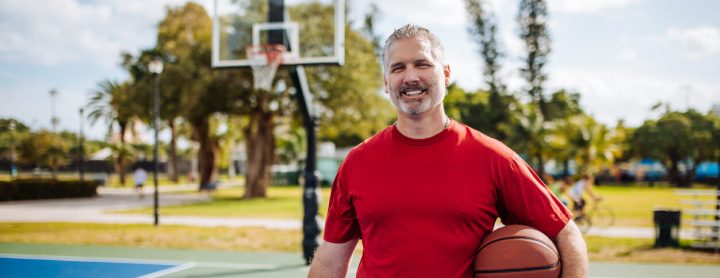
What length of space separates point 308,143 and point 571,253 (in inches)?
307

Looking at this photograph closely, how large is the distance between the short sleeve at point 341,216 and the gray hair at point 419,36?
0.58 m

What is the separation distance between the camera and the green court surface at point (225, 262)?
29.9 ft

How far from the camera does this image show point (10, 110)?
11023mm

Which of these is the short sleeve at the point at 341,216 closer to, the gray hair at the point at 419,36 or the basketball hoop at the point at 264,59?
the gray hair at the point at 419,36

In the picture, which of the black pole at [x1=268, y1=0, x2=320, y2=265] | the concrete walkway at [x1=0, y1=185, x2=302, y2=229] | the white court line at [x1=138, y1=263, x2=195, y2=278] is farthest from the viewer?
the concrete walkway at [x1=0, y1=185, x2=302, y2=229]

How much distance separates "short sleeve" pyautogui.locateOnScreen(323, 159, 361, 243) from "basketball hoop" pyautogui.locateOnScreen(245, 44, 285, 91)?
6.97 metres

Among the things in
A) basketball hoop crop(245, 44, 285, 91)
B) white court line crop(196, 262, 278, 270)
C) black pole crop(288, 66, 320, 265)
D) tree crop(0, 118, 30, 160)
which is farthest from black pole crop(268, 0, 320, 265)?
tree crop(0, 118, 30, 160)

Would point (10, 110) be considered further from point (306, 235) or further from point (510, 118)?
point (510, 118)

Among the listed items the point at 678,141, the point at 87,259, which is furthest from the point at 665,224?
the point at 678,141

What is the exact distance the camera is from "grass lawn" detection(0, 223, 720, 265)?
35.1 feet

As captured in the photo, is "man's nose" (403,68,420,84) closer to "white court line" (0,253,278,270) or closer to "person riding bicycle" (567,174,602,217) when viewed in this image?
"white court line" (0,253,278,270)

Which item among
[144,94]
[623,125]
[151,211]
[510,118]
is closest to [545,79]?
[510,118]

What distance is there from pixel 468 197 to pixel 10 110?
11059mm

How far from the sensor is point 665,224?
11500mm
